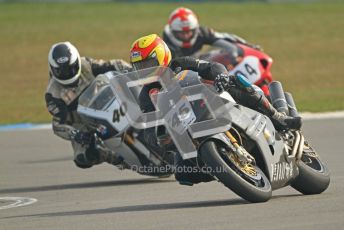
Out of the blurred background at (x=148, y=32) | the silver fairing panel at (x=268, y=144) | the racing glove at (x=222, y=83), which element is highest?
the racing glove at (x=222, y=83)

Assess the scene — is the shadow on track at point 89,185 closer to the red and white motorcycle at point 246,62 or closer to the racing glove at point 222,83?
the racing glove at point 222,83

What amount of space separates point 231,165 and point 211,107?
0.56 m

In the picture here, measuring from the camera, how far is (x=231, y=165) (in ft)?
27.5

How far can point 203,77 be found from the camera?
30.1 ft

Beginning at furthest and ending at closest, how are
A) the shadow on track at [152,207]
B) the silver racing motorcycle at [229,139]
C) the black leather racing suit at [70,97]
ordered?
the black leather racing suit at [70,97], the shadow on track at [152,207], the silver racing motorcycle at [229,139]

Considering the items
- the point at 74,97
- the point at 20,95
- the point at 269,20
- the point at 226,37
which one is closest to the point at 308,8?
the point at 269,20

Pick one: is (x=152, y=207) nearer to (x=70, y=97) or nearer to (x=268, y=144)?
(x=268, y=144)

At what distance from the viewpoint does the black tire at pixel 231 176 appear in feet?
27.0

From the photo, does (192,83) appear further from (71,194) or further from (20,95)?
(20,95)

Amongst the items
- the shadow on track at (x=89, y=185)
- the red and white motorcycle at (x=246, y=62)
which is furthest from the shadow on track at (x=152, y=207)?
the red and white motorcycle at (x=246, y=62)

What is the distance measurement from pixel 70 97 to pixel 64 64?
0.45 meters

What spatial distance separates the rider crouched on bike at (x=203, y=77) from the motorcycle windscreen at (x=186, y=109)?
0.26ft

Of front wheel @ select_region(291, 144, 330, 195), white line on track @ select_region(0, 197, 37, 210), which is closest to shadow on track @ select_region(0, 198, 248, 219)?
front wheel @ select_region(291, 144, 330, 195)

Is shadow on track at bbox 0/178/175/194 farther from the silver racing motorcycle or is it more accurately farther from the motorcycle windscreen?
the motorcycle windscreen
